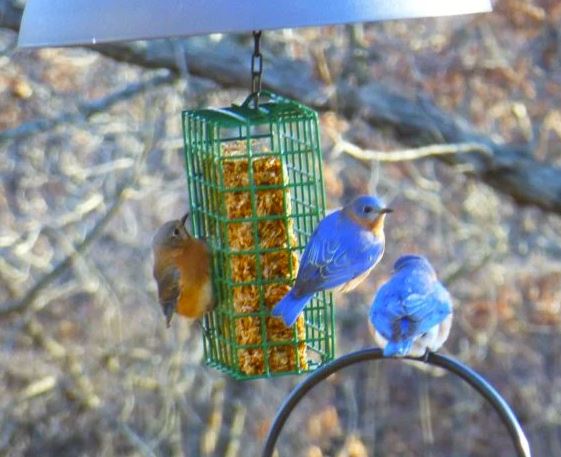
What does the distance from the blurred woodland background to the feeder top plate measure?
5603mm

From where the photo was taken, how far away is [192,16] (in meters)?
3.00

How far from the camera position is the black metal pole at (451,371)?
3863 millimetres

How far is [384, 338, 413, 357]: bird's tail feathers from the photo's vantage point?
409cm

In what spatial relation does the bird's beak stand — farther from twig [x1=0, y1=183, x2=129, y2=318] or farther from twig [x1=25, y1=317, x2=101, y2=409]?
twig [x1=25, y1=317, x2=101, y2=409]

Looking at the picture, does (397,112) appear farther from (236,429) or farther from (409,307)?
(409,307)

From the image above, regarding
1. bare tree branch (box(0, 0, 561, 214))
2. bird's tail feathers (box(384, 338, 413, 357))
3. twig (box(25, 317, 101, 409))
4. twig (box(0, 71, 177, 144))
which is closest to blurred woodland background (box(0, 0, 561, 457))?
twig (box(25, 317, 101, 409))

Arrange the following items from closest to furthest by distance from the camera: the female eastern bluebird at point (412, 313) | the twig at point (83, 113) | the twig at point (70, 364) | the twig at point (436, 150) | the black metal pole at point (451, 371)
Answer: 1. the black metal pole at point (451, 371)
2. the female eastern bluebird at point (412, 313)
3. the twig at point (83, 113)
4. the twig at point (436, 150)
5. the twig at point (70, 364)

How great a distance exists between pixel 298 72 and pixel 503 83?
2163 millimetres

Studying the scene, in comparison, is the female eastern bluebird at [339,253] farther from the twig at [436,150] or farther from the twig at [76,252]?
the twig at [436,150]

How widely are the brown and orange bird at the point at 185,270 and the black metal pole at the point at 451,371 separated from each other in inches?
30.5

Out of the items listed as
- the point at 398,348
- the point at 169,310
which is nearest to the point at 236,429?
the point at 169,310

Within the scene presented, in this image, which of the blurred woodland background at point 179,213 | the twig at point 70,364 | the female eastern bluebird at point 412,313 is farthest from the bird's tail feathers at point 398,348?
the twig at point 70,364

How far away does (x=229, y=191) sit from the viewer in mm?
4531

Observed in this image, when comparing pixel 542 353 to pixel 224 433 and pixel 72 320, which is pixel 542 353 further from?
pixel 72 320
